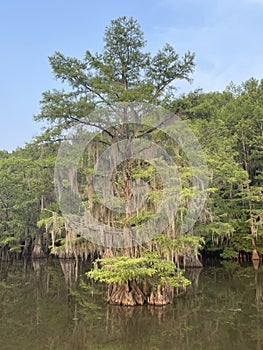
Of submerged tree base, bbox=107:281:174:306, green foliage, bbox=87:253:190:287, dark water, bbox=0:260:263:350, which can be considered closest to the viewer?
dark water, bbox=0:260:263:350

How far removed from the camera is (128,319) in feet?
23.7

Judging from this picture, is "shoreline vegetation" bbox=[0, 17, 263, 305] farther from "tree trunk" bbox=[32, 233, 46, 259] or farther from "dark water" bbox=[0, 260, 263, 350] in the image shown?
"tree trunk" bbox=[32, 233, 46, 259]

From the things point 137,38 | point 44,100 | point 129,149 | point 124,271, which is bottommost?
point 124,271

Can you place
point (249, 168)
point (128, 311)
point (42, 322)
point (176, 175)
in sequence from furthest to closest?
point (249, 168) → point (176, 175) → point (128, 311) → point (42, 322)

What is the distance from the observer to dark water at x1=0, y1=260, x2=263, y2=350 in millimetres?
5969

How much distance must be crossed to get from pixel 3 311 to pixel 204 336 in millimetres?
4737

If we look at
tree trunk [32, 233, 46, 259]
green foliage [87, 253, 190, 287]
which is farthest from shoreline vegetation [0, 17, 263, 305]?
tree trunk [32, 233, 46, 259]

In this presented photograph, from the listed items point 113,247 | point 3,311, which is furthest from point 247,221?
point 3,311

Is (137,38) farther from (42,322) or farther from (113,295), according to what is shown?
(42,322)

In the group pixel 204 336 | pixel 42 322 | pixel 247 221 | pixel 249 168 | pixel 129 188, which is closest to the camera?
pixel 204 336

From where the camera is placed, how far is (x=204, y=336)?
6.25 metres

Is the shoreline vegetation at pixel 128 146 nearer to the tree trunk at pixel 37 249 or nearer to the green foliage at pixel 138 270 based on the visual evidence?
the green foliage at pixel 138 270

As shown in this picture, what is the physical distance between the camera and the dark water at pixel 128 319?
19.6ft

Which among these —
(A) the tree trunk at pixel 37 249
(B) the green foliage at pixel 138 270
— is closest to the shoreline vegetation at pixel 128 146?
(B) the green foliage at pixel 138 270
